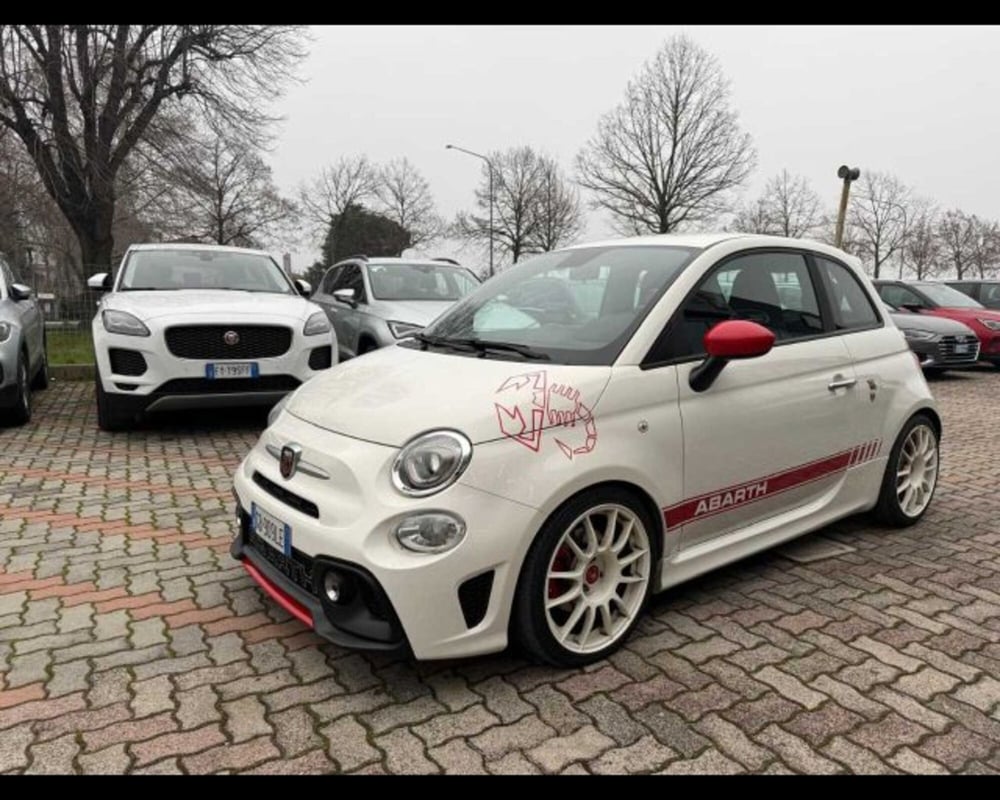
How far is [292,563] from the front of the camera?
2.73m

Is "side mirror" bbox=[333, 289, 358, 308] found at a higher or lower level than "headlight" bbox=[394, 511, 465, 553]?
higher

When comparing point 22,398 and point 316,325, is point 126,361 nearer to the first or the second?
point 22,398

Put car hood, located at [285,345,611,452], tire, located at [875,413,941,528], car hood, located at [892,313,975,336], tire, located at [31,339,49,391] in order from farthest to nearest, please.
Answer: car hood, located at [892,313,975,336] → tire, located at [31,339,49,391] → tire, located at [875,413,941,528] → car hood, located at [285,345,611,452]

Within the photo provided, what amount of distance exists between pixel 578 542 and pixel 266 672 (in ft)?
4.00

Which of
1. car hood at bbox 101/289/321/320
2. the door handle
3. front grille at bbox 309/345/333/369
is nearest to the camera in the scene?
the door handle

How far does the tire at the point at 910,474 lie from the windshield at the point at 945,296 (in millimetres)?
10773

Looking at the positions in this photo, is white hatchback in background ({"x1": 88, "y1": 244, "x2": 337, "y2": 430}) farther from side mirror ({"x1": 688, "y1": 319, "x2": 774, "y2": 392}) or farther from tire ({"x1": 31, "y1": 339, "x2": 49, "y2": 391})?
side mirror ({"x1": 688, "y1": 319, "x2": 774, "y2": 392})

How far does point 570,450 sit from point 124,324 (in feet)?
16.2

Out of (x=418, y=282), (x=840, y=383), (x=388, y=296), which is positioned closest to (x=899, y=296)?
(x=418, y=282)

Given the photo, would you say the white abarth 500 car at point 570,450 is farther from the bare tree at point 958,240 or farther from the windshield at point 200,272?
the bare tree at point 958,240

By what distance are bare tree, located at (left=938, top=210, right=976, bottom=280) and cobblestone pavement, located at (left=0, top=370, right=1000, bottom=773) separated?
4624cm

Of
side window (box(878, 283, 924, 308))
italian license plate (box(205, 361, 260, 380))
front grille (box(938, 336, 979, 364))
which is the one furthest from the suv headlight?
side window (box(878, 283, 924, 308))

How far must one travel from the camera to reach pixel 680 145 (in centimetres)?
3106

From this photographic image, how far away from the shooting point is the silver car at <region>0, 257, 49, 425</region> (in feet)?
21.1
